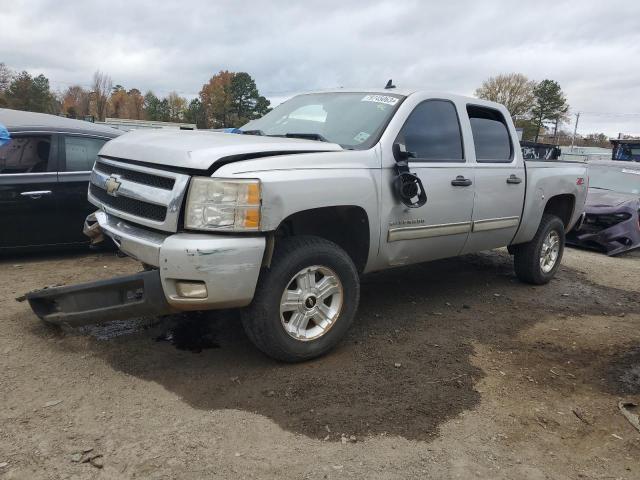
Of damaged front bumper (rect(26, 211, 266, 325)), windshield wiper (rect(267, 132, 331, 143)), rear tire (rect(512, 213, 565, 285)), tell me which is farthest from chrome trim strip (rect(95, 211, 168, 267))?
rear tire (rect(512, 213, 565, 285))

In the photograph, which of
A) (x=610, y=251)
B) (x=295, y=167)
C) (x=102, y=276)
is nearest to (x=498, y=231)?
(x=295, y=167)

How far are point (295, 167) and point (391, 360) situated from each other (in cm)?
156

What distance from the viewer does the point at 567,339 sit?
4.44m

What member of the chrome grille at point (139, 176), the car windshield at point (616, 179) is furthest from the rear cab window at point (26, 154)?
the car windshield at point (616, 179)

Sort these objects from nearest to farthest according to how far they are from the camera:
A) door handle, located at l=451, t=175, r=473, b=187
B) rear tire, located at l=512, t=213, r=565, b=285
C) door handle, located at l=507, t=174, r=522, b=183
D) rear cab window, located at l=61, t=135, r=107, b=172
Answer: door handle, located at l=451, t=175, r=473, b=187, door handle, located at l=507, t=174, r=522, b=183, rear cab window, located at l=61, t=135, r=107, b=172, rear tire, located at l=512, t=213, r=565, b=285

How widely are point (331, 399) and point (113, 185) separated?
2.01 metres

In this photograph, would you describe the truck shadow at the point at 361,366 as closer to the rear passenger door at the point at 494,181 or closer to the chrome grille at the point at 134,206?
the rear passenger door at the point at 494,181

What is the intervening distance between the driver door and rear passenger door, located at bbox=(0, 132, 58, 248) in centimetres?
364

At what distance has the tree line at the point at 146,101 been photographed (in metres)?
65.1

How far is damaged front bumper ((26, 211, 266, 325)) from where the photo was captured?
9.68 ft

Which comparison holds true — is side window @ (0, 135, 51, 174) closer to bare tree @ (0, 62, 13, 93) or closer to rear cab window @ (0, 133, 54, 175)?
rear cab window @ (0, 133, 54, 175)

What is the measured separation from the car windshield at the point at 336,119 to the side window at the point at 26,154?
2.30 metres

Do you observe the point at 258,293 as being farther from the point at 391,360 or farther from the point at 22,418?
the point at 22,418

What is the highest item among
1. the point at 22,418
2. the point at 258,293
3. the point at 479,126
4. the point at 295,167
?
the point at 479,126
